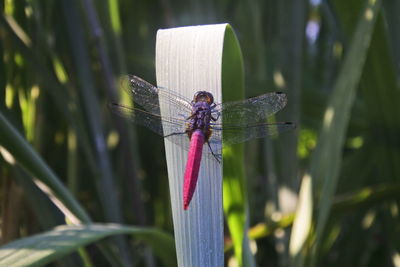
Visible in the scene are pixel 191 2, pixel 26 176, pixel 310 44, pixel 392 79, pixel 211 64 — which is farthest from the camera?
pixel 310 44

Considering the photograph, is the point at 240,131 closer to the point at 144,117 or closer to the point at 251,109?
the point at 251,109

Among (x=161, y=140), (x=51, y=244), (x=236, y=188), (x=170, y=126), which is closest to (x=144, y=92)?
(x=170, y=126)

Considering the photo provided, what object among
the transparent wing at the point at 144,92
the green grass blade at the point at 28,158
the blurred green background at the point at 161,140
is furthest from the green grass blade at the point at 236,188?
the green grass blade at the point at 28,158

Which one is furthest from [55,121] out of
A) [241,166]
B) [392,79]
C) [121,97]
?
[392,79]

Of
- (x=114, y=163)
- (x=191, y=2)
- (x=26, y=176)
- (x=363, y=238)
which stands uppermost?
(x=191, y=2)

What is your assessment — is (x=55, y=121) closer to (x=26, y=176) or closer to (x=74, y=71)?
(x=74, y=71)

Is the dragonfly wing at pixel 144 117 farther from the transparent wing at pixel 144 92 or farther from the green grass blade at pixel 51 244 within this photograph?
the green grass blade at pixel 51 244
